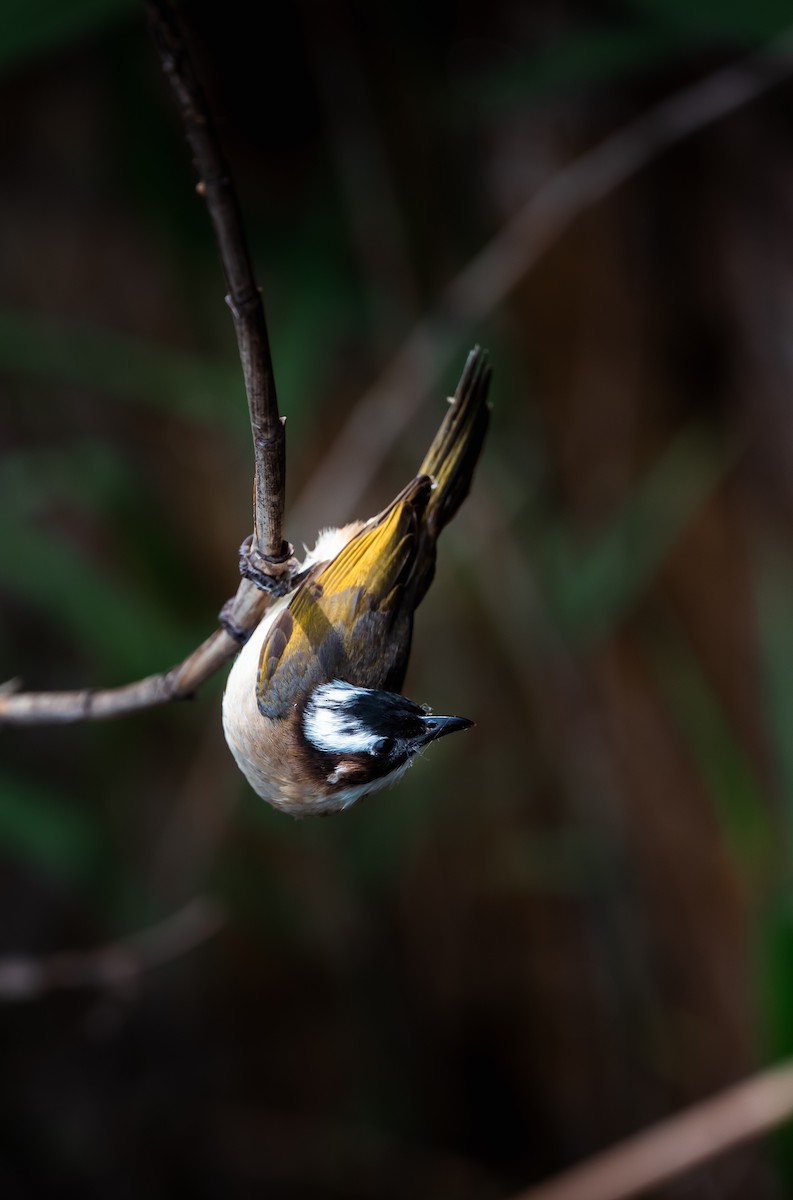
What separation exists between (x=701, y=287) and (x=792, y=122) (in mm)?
494

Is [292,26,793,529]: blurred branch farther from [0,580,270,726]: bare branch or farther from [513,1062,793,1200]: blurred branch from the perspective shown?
[513,1062,793,1200]: blurred branch

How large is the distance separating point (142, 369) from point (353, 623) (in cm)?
117

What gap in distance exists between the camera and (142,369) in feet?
6.16

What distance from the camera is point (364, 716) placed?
0.92m

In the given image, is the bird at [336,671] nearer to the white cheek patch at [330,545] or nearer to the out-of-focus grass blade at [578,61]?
the white cheek patch at [330,545]

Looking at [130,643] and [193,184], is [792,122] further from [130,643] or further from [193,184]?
[130,643]

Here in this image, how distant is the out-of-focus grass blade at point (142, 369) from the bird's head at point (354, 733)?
1.03 metres

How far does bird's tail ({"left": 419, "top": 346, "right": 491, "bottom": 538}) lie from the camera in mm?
973

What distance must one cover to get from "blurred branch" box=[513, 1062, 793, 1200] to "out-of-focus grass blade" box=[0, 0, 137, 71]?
1.77 meters

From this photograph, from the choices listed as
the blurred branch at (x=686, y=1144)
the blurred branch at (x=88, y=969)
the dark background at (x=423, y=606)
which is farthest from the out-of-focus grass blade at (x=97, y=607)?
the blurred branch at (x=686, y=1144)

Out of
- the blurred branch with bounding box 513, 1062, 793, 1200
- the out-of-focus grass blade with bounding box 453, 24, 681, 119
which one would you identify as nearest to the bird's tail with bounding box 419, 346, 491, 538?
the blurred branch with bounding box 513, 1062, 793, 1200

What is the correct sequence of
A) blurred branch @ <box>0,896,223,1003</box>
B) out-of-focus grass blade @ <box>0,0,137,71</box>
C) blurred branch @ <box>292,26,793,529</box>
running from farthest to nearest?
blurred branch @ <box>292,26,793,529</box> < out-of-focus grass blade @ <box>0,0,137,71</box> < blurred branch @ <box>0,896,223,1003</box>

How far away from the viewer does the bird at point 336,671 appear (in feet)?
2.92

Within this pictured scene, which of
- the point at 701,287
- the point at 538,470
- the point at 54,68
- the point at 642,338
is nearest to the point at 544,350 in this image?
the point at 642,338
